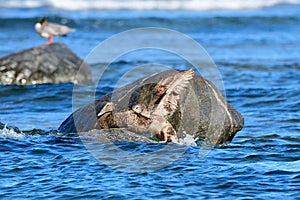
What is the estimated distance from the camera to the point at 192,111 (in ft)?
20.6

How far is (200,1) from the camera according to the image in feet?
111

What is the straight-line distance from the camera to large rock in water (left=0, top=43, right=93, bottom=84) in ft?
34.4

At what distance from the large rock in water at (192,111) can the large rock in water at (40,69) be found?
13.6 ft

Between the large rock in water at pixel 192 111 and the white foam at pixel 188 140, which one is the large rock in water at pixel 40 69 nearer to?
the large rock in water at pixel 192 111

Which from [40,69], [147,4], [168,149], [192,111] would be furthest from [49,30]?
[147,4]

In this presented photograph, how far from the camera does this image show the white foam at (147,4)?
3228 centimetres

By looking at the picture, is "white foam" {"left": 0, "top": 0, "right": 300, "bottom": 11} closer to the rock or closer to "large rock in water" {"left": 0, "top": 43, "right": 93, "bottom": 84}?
"large rock in water" {"left": 0, "top": 43, "right": 93, "bottom": 84}

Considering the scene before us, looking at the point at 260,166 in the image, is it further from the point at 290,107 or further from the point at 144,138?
the point at 290,107

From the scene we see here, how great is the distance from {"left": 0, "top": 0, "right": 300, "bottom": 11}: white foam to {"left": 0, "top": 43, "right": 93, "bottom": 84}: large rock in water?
20974 mm


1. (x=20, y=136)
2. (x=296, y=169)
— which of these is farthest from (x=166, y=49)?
(x=296, y=169)

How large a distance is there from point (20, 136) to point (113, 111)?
40.6 inches

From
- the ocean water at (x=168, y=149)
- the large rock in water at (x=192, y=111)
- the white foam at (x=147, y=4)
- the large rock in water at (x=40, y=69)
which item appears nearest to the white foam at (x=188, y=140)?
the large rock in water at (x=192, y=111)

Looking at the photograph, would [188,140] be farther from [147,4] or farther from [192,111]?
[147,4]

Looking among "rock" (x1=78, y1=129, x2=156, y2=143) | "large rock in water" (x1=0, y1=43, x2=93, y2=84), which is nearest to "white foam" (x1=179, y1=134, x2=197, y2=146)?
"rock" (x1=78, y1=129, x2=156, y2=143)
